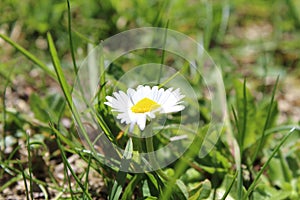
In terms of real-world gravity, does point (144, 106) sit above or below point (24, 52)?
below

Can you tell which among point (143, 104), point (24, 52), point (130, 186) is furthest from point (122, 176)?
point (24, 52)

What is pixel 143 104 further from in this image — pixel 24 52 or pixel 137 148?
pixel 24 52

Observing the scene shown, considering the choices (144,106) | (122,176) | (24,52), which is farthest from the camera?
(24,52)

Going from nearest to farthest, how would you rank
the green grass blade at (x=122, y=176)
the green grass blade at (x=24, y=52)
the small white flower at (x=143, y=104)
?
the small white flower at (x=143, y=104), the green grass blade at (x=122, y=176), the green grass blade at (x=24, y=52)

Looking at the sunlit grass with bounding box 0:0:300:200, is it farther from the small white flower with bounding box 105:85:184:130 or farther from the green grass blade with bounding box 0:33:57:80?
the small white flower with bounding box 105:85:184:130

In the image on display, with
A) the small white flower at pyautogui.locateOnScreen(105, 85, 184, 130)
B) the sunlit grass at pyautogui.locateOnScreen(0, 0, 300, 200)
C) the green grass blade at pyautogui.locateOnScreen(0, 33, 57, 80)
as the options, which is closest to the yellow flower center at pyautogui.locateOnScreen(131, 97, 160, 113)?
the small white flower at pyautogui.locateOnScreen(105, 85, 184, 130)

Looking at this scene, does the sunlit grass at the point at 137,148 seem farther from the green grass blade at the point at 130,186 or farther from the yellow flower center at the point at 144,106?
the yellow flower center at the point at 144,106

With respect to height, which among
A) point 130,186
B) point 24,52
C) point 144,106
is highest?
point 24,52

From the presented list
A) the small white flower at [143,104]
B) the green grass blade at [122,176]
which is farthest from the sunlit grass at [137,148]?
the small white flower at [143,104]
